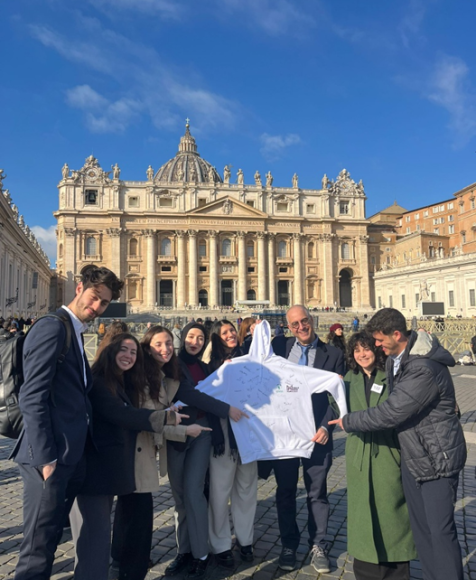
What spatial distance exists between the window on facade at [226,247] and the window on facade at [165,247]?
6751 mm

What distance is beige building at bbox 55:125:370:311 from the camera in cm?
5319

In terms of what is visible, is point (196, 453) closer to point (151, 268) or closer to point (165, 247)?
point (151, 268)

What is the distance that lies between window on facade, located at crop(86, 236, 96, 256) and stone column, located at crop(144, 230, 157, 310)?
6424mm

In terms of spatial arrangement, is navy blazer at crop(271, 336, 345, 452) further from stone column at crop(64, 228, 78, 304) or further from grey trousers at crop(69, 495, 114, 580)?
stone column at crop(64, 228, 78, 304)

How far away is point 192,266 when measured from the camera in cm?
5425

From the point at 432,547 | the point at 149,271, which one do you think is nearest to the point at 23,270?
the point at 149,271

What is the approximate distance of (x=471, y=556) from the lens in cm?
385

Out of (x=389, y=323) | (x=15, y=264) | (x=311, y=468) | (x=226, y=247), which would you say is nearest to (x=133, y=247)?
(x=226, y=247)

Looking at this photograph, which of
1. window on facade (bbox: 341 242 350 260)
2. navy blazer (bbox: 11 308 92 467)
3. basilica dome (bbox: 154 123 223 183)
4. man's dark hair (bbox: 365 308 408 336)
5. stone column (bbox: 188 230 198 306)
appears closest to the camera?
navy blazer (bbox: 11 308 92 467)

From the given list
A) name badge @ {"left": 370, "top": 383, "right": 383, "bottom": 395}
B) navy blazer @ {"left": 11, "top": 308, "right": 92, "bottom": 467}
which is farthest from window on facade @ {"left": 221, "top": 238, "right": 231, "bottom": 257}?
navy blazer @ {"left": 11, "top": 308, "right": 92, "bottom": 467}

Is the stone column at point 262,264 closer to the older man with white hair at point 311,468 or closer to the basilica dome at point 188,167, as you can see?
the basilica dome at point 188,167

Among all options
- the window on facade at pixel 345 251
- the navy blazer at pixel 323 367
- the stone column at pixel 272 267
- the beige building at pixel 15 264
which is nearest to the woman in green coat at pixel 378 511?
the navy blazer at pixel 323 367

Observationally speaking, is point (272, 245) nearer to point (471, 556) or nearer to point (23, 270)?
point (23, 270)

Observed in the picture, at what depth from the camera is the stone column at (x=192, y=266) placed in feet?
177
